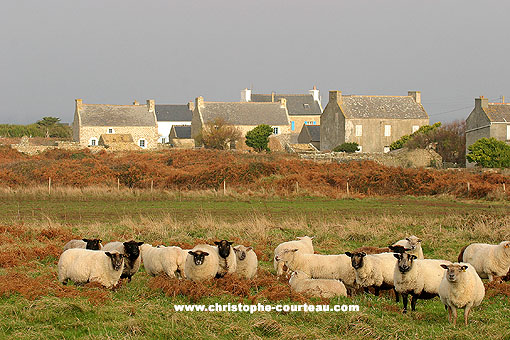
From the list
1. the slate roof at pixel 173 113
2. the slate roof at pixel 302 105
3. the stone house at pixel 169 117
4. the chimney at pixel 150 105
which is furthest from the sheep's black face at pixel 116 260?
the slate roof at pixel 173 113

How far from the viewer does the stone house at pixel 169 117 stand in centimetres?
10451

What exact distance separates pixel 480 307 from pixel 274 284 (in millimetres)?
4087

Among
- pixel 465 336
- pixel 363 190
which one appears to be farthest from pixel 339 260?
pixel 363 190

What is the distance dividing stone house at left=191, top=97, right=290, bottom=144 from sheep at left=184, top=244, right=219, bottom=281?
224 feet

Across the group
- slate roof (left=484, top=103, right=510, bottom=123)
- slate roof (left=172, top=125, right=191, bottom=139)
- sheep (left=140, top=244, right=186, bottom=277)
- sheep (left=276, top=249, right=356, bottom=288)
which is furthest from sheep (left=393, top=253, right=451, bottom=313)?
slate roof (left=172, top=125, right=191, bottom=139)

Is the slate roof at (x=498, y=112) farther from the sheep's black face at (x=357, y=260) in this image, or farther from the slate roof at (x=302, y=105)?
the slate roof at (x=302, y=105)

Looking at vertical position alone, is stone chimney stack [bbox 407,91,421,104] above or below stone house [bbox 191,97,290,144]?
above

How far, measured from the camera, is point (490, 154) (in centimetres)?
4878

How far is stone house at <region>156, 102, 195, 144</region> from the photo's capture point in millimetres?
104512

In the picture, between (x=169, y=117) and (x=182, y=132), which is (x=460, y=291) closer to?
(x=182, y=132)

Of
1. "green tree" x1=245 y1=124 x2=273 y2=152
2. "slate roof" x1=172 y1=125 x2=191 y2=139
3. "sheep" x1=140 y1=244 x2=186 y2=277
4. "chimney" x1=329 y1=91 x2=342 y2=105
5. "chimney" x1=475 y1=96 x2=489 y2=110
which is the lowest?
"sheep" x1=140 y1=244 x2=186 y2=277

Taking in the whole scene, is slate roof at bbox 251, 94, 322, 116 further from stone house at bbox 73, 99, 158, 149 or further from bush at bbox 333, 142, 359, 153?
bush at bbox 333, 142, 359, 153

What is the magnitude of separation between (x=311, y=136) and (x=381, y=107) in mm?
12578

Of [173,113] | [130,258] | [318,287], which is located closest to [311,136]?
[173,113]
